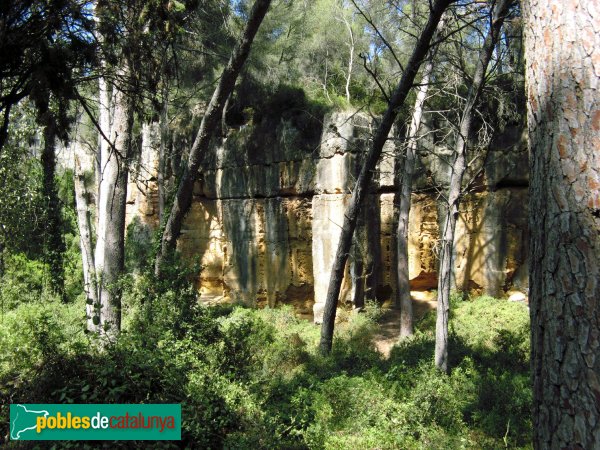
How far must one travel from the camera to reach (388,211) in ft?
48.8

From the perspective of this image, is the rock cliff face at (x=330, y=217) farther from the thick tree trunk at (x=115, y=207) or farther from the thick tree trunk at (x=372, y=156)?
the thick tree trunk at (x=115, y=207)

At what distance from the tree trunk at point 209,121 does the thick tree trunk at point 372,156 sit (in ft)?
8.08

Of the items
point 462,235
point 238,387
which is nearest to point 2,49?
point 238,387

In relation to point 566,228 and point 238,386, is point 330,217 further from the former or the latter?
point 566,228

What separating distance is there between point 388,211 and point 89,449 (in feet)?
37.2

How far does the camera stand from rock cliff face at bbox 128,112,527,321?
14.0 m

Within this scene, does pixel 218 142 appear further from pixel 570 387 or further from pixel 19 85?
pixel 570 387

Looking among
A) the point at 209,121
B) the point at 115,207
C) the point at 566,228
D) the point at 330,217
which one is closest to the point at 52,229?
the point at 115,207

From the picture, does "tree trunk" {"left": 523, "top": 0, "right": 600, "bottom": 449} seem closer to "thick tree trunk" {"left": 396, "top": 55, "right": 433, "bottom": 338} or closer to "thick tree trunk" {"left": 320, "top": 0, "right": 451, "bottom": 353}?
"thick tree trunk" {"left": 320, "top": 0, "right": 451, "bottom": 353}

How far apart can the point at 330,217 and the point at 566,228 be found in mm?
11872

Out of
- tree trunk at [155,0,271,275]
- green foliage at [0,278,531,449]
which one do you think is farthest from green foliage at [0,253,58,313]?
tree trunk at [155,0,271,275]

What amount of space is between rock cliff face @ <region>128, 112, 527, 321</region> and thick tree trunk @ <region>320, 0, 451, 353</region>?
14.3 feet

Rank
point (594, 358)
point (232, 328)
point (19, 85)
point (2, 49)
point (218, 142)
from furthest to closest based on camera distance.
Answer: point (218, 142)
point (232, 328)
point (19, 85)
point (2, 49)
point (594, 358)

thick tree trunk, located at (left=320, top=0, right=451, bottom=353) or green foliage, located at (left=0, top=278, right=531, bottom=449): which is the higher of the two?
thick tree trunk, located at (left=320, top=0, right=451, bottom=353)
